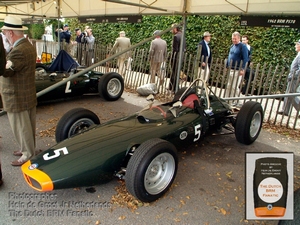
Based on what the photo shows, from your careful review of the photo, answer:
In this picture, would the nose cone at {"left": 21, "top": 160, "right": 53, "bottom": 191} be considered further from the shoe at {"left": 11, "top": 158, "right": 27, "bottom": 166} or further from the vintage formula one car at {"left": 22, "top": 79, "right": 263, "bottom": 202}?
the shoe at {"left": 11, "top": 158, "right": 27, "bottom": 166}

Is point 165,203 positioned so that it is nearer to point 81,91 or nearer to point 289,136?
point 289,136

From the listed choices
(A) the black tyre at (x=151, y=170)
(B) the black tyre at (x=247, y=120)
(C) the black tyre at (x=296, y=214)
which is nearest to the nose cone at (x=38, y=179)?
(A) the black tyre at (x=151, y=170)

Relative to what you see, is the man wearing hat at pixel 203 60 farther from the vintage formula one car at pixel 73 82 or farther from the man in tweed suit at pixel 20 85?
the man in tweed suit at pixel 20 85

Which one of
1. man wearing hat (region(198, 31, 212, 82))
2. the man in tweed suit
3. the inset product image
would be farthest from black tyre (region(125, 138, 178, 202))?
man wearing hat (region(198, 31, 212, 82))

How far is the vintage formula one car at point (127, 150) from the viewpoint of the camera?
2549 mm

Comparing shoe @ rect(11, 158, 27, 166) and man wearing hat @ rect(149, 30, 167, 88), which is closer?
shoe @ rect(11, 158, 27, 166)

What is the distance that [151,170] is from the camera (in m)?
2.82

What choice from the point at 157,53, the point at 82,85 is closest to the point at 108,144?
the point at 82,85

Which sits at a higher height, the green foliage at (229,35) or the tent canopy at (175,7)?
the tent canopy at (175,7)

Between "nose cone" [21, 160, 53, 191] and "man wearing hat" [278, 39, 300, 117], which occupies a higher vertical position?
"man wearing hat" [278, 39, 300, 117]

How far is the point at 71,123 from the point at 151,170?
1310 millimetres

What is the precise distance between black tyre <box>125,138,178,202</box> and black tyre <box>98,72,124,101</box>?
157 inches

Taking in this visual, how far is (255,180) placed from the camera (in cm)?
189

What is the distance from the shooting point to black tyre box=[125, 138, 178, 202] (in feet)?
8.32
